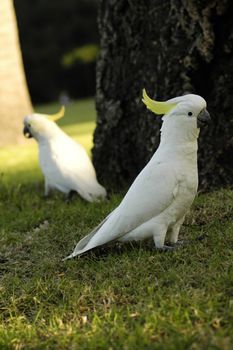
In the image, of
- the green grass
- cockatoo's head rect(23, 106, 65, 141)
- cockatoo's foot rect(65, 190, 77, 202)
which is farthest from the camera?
cockatoo's head rect(23, 106, 65, 141)

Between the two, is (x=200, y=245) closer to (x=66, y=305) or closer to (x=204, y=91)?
(x=66, y=305)

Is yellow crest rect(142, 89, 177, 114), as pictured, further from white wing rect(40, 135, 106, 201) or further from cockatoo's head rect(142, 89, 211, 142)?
white wing rect(40, 135, 106, 201)

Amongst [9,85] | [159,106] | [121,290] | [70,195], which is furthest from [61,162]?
[9,85]

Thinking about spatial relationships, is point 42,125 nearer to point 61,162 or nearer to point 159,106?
point 61,162

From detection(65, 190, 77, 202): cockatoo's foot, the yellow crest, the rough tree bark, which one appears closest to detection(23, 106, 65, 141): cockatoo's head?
the rough tree bark

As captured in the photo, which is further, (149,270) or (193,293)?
(149,270)

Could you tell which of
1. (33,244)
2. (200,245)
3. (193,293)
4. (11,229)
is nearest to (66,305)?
(193,293)

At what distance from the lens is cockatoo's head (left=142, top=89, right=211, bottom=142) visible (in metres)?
3.09

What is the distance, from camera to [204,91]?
443cm

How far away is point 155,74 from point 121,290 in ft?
7.24

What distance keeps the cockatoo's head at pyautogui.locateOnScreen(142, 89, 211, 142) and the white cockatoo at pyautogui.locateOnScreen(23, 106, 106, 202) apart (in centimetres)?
172

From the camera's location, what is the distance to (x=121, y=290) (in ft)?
9.36

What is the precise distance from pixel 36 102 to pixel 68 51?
8.71 ft

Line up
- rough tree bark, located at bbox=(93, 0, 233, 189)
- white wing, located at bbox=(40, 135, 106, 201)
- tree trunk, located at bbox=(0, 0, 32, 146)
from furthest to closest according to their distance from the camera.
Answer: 1. tree trunk, located at bbox=(0, 0, 32, 146)
2. white wing, located at bbox=(40, 135, 106, 201)
3. rough tree bark, located at bbox=(93, 0, 233, 189)
